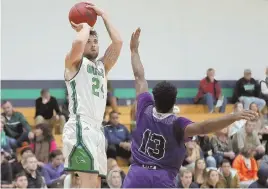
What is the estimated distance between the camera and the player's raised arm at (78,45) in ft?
19.6

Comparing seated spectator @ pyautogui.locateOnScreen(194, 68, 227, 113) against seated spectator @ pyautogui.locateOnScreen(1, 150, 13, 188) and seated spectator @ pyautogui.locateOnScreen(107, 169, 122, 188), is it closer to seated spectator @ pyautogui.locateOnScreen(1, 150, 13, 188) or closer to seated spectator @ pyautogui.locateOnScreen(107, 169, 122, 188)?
seated spectator @ pyautogui.locateOnScreen(107, 169, 122, 188)

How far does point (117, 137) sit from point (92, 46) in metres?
5.36

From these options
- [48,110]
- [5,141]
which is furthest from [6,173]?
[48,110]

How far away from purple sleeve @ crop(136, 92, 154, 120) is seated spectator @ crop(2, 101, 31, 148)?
6113mm

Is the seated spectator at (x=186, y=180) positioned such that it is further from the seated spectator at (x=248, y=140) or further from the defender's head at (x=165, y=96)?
the defender's head at (x=165, y=96)

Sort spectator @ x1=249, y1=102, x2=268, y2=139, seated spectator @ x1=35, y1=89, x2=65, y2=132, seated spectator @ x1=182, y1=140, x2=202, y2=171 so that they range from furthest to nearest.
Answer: spectator @ x1=249, y1=102, x2=268, y2=139 < seated spectator @ x1=35, y1=89, x2=65, y2=132 < seated spectator @ x1=182, y1=140, x2=202, y2=171

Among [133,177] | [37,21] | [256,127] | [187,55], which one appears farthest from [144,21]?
[133,177]

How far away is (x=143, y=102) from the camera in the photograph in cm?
552

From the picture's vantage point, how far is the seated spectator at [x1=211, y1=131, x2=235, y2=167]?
1204 cm

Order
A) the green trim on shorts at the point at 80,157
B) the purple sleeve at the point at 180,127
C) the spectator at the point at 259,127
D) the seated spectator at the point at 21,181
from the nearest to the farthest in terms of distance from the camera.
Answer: the purple sleeve at the point at 180,127 → the green trim on shorts at the point at 80,157 → the seated spectator at the point at 21,181 → the spectator at the point at 259,127

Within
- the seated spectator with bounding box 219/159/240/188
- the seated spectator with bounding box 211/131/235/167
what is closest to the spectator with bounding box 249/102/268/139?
the seated spectator with bounding box 211/131/235/167

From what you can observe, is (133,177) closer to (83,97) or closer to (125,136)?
(83,97)

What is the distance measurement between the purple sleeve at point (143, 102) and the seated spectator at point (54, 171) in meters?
4.50

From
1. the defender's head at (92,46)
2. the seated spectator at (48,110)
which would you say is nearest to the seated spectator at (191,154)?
the seated spectator at (48,110)
